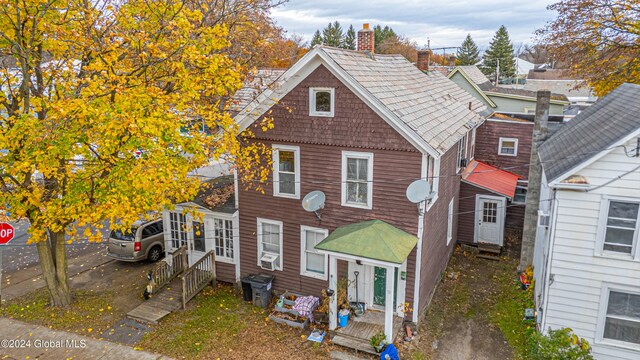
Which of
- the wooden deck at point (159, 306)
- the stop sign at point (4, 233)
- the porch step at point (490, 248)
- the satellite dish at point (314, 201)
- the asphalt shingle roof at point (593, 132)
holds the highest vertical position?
the asphalt shingle roof at point (593, 132)

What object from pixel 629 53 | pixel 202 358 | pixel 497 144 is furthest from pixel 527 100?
pixel 202 358

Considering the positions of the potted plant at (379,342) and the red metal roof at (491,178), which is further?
the red metal roof at (491,178)

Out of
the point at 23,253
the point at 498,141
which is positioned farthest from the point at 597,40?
the point at 23,253

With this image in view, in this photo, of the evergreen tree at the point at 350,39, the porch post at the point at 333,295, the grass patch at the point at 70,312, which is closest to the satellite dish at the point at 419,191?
the porch post at the point at 333,295

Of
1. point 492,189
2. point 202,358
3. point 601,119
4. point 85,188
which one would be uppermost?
point 601,119

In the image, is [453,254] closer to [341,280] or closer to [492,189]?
[492,189]

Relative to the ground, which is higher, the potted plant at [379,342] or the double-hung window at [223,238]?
the double-hung window at [223,238]

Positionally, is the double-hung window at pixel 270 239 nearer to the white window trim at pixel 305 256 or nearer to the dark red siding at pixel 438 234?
the white window trim at pixel 305 256

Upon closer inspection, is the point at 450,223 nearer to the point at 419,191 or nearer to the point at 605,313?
the point at 419,191
